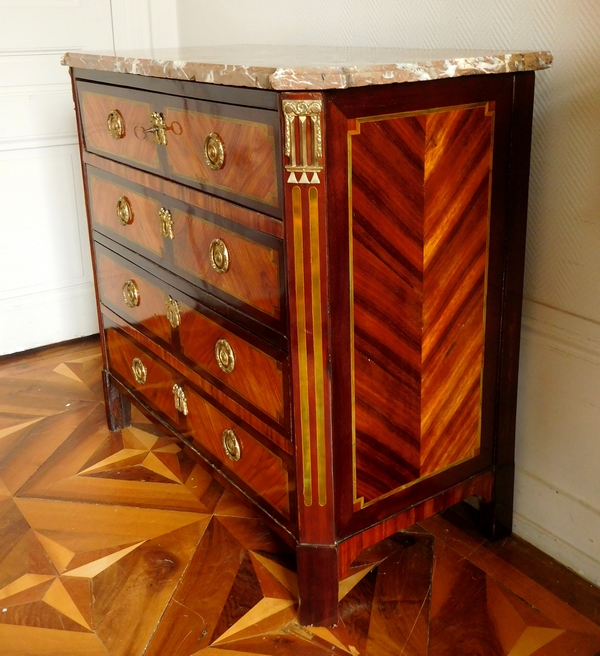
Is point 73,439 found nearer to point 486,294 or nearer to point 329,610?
point 329,610

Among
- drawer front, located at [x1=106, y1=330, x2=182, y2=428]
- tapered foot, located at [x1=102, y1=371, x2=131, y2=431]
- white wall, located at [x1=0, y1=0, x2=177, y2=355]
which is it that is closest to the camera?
drawer front, located at [x1=106, y1=330, x2=182, y2=428]

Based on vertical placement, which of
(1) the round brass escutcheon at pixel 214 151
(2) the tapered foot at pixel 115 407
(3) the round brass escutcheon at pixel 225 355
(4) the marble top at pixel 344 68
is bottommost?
(2) the tapered foot at pixel 115 407

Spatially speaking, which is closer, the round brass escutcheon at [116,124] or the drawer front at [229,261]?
the drawer front at [229,261]

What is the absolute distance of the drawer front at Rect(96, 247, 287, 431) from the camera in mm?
1427

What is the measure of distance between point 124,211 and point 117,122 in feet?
0.70

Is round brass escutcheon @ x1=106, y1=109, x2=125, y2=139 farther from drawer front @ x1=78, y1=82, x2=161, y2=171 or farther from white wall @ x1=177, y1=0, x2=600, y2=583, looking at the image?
white wall @ x1=177, y1=0, x2=600, y2=583

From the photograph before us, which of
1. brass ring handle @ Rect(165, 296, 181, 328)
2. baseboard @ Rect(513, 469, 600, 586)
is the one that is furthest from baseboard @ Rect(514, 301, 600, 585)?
brass ring handle @ Rect(165, 296, 181, 328)

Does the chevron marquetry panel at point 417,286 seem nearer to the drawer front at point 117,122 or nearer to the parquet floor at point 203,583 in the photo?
the parquet floor at point 203,583

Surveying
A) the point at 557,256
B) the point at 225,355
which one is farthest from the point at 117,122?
the point at 557,256

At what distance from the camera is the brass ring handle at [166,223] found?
1.64 m

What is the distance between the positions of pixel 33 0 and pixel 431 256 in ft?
6.32

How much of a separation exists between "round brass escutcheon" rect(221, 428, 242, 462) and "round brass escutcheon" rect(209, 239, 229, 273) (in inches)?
14.4

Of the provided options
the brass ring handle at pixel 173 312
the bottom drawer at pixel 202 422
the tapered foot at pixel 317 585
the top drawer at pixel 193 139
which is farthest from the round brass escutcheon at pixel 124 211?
the tapered foot at pixel 317 585

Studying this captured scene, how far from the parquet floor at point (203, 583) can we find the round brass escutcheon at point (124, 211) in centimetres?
68
